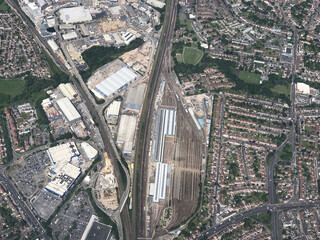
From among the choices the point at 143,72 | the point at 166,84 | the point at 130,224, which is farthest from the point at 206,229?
the point at 143,72

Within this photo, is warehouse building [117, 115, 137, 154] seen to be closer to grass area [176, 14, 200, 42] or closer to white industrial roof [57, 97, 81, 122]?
white industrial roof [57, 97, 81, 122]

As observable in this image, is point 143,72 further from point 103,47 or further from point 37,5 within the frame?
point 37,5

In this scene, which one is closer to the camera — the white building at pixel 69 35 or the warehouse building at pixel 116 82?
the warehouse building at pixel 116 82

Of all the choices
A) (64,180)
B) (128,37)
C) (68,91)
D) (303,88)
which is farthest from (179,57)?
(64,180)

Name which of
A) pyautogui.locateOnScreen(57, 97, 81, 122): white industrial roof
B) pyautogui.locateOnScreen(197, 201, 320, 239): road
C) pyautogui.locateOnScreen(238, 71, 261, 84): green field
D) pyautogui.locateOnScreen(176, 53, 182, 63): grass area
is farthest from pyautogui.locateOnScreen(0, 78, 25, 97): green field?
pyautogui.locateOnScreen(238, 71, 261, 84): green field

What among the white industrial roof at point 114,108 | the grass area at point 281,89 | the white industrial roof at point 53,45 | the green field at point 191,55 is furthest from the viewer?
the green field at point 191,55

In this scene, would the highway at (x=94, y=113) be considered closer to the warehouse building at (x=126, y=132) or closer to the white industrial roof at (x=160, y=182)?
the warehouse building at (x=126, y=132)

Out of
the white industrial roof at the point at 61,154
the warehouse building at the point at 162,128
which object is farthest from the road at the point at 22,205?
the warehouse building at the point at 162,128

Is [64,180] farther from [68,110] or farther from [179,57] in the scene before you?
[179,57]
